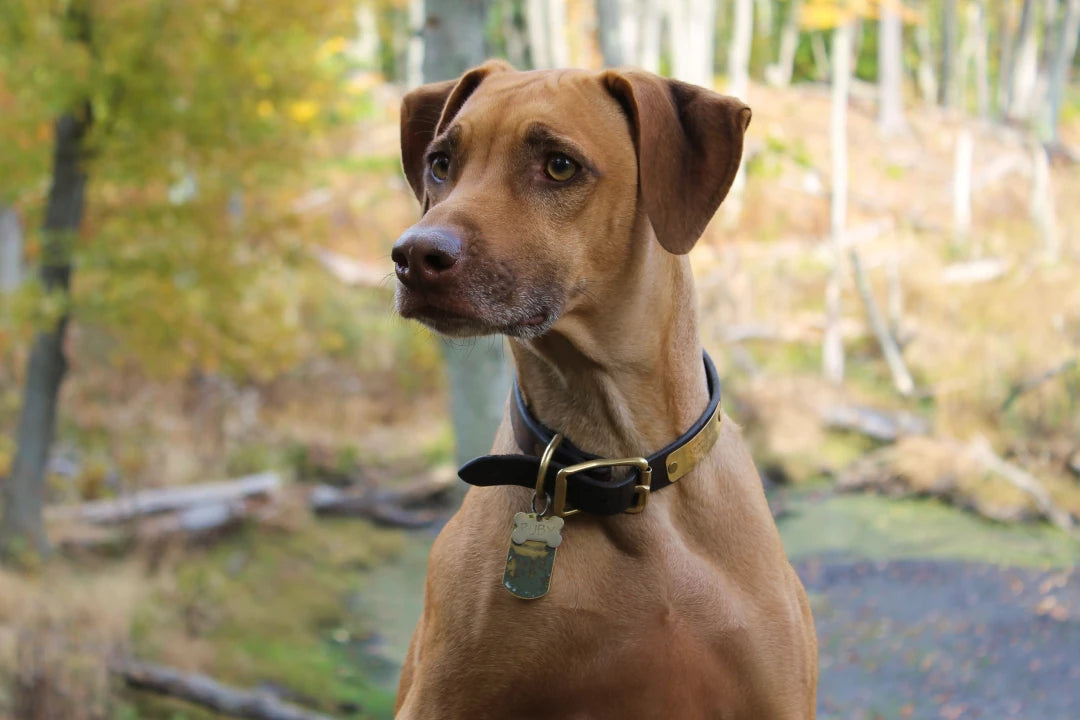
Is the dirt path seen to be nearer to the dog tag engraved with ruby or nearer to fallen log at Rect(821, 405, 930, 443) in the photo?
A: fallen log at Rect(821, 405, 930, 443)

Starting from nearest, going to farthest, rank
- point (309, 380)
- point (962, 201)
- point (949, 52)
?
point (309, 380), point (962, 201), point (949, 52)

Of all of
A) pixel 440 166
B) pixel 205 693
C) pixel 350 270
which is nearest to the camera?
pixel 440 166

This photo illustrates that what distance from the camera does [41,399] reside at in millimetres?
7328

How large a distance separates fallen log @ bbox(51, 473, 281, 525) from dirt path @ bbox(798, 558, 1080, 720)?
16.0 ft

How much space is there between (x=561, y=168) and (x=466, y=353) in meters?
2.98

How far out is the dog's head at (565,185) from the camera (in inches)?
81.1

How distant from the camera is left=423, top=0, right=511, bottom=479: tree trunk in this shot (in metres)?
5.08

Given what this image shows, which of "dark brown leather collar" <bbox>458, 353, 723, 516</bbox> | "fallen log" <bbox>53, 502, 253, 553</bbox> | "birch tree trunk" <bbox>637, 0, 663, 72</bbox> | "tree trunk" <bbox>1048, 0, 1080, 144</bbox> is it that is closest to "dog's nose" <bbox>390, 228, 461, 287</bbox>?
"dark brown leather collar" <bbox>458, 353, 723, 516</bbox>

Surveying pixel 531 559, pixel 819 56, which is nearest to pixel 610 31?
pixel 531 559

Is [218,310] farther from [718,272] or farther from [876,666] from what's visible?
[718,272]

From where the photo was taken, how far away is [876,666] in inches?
235

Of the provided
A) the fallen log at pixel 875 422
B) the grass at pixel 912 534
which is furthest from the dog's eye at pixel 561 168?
the fallen log at pixel 875 422

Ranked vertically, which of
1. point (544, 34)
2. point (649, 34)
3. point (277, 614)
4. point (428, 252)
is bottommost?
point (277, 614)

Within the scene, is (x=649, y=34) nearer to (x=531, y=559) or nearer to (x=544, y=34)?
(x=544, y=34)
